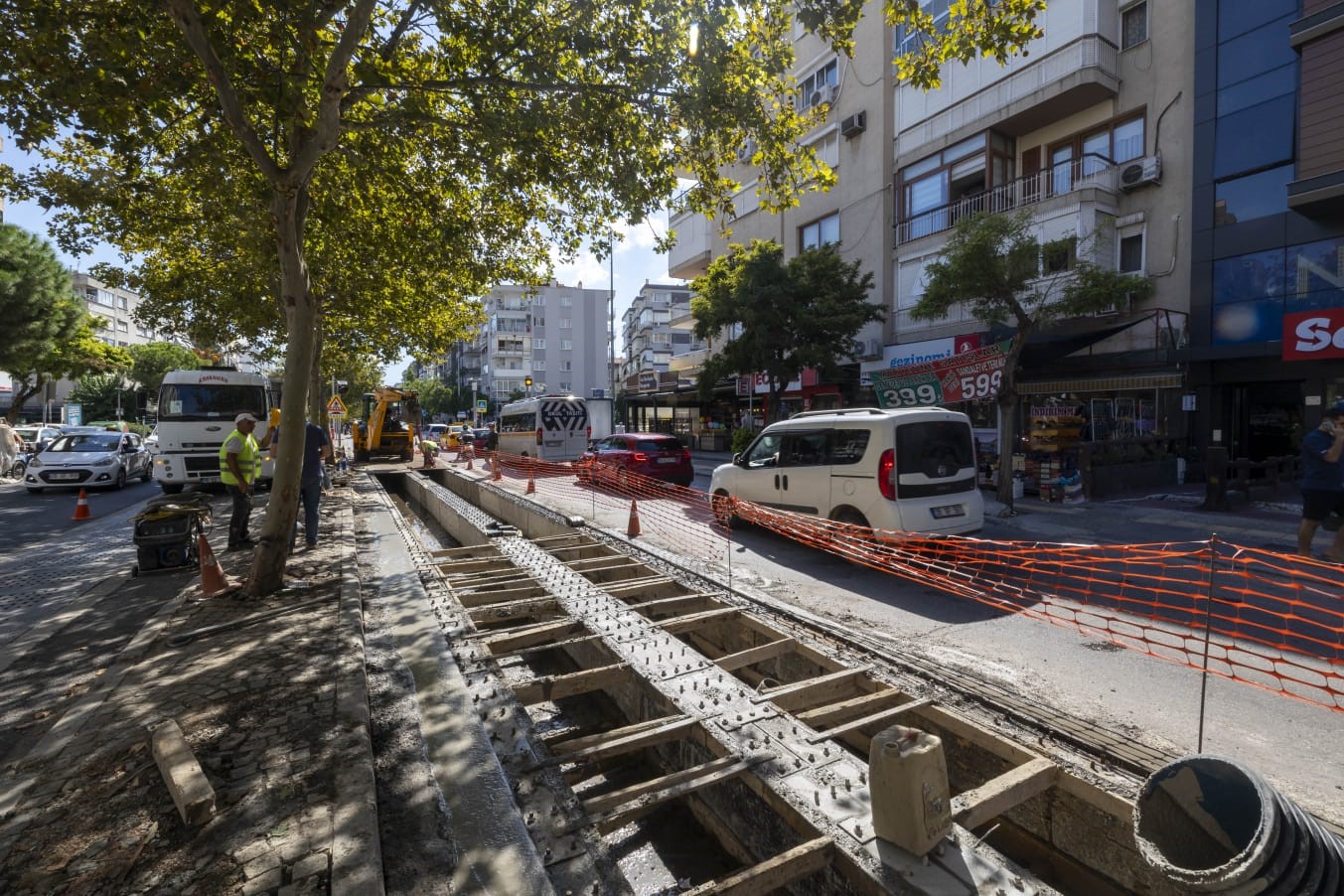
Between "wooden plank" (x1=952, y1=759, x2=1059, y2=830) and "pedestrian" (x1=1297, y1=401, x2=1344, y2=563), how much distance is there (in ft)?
22.2

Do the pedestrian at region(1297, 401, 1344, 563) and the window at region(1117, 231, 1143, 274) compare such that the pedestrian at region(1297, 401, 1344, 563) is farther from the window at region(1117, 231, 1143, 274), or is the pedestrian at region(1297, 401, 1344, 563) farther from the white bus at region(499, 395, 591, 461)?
the white bus at region(499, 395, 591, 461)

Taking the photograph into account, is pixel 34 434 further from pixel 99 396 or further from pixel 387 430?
pixel 99 396

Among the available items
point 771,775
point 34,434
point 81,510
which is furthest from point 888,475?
point 34,434

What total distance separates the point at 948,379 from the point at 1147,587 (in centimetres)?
862

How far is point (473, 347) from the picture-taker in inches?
3440

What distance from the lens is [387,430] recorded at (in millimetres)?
26312

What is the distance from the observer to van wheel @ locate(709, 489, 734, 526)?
9828 mm

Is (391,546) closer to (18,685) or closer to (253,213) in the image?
(18,685)

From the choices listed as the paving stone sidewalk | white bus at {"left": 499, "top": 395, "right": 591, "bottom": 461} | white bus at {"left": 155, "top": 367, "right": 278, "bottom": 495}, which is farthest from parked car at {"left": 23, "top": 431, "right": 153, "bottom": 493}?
the paving stone sidewalk

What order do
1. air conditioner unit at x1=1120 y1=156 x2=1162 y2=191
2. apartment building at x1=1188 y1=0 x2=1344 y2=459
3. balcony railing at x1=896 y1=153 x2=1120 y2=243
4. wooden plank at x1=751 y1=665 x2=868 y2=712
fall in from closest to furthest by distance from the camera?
wooden plank at x1=751 y1=665 x2=868 y2=712, apartment building at x1=1188 y1=0 x2=1344 y2=459, air conditioner unit at x1=1120 y1=156 x2=1162 y2=191, balcony railing at x1=896 y1=153 x2=1120 y2=243

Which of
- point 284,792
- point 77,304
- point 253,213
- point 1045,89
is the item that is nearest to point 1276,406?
point 1045,89

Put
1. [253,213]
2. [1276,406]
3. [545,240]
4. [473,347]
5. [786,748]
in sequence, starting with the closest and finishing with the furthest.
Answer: [786,748] → [253,213] → [545,240] → [1276,406] → [473,347]

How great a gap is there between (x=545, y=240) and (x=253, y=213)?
495 cm

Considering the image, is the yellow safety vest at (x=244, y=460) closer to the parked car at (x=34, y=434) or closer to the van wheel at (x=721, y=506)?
the van wheel at (x=721, y=506)
